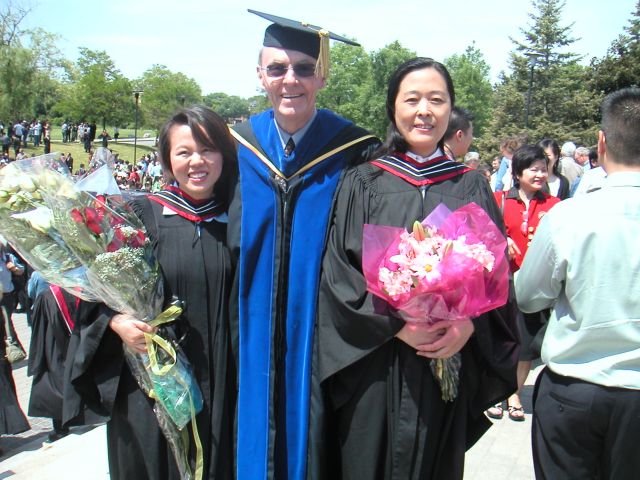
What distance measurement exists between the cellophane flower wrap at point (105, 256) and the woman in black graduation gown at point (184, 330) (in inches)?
2.9

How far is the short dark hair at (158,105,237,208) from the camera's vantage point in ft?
8.09

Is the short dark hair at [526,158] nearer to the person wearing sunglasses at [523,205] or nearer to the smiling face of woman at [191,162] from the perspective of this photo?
the person wearing sunglasses at [523,205]

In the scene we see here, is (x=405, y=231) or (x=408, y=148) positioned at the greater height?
(x=408, y=148)

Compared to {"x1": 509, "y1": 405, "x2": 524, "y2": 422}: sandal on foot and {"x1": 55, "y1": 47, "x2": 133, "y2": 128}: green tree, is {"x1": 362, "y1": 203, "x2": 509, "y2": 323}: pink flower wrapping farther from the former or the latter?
{"x1": 55, "y1": 47, "x2": 133, "y2": 128}: green tree

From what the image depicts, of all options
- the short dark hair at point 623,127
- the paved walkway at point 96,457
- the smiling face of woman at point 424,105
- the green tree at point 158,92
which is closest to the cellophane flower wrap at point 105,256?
the smiling face of woman at point 424,105

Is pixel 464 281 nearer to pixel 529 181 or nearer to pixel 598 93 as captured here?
pixel 529 181

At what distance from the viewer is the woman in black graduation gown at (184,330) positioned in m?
2.42

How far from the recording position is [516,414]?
14.1 ft

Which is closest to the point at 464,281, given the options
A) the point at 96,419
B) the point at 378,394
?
the point at 378,394

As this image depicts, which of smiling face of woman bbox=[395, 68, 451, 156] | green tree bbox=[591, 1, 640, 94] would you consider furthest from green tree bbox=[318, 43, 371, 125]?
smiling face of woman bbox=[395, 68, 451, 156]

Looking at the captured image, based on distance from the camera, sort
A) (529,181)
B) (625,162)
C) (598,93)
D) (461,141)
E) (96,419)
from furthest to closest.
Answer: (598,93) → (529,181) → (461,141) → (96,419) → (625,162)

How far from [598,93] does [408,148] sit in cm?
2977

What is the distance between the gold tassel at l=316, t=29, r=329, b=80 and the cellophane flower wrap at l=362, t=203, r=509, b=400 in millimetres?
926

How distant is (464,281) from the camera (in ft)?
6.25
